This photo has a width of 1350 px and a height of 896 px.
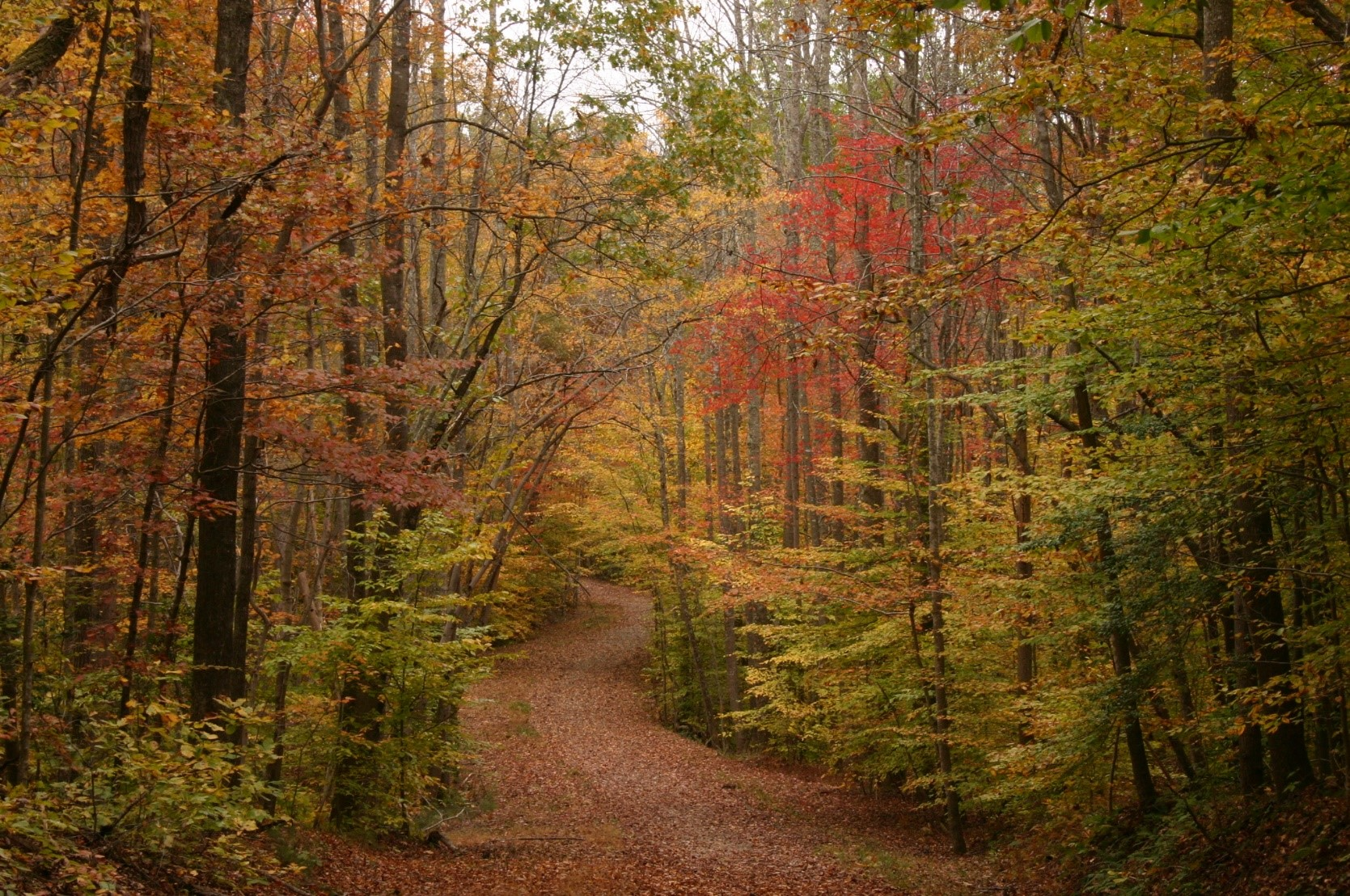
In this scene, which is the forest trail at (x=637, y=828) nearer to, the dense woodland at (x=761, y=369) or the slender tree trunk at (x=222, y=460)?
the dense woodland at (x=761, y=369)

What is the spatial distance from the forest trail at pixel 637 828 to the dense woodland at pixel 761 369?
93cm

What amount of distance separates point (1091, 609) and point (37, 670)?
9701 millimetres

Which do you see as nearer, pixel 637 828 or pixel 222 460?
pixel 222 460

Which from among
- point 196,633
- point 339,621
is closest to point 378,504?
point 339,621

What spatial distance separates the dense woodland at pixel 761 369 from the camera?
5734mm

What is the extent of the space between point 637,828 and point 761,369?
308 inches

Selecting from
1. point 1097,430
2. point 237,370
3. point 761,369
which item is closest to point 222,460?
point 237,370

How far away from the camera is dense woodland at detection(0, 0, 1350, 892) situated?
5.73 meters

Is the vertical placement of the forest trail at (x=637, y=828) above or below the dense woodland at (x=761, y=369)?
below

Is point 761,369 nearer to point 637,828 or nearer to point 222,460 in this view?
point 637,828

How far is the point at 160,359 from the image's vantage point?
7254mm

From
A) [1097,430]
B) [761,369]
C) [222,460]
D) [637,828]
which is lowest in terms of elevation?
[637,828]

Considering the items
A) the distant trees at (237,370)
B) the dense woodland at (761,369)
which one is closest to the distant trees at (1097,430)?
the dense woodland at (761,369)

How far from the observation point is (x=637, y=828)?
13586 millimetres
